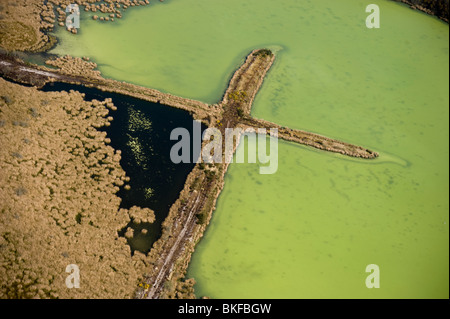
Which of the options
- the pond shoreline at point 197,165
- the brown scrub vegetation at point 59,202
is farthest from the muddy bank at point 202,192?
the brown scrub vegetation at point 59,202

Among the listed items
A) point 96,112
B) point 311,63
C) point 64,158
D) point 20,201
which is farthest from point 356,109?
point 20,201

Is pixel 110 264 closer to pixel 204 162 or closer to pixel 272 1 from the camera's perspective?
pixel 204 162

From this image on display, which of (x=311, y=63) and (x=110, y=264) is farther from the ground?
(x=311, y=63)

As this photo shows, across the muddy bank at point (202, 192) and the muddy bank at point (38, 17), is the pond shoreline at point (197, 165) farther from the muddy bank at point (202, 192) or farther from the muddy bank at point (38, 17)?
the muddy bank at point (38, 17)

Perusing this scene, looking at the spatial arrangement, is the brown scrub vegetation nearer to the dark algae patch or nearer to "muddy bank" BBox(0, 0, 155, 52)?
the dark algae patch

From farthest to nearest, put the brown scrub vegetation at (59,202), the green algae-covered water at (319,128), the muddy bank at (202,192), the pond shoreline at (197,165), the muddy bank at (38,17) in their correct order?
1. the muddy bank at (38,17)
2. the green algae-covered water at (319,128)
3. the pond shoreline at (197,165)
4. the muddy bank at (202,192)
5. the brown scrub vegetation at (59,202)

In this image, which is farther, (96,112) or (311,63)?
(311,63)

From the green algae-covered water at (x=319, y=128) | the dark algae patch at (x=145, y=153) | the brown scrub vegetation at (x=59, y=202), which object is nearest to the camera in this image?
the brown scrub vegetation at (x=59, y=202)
